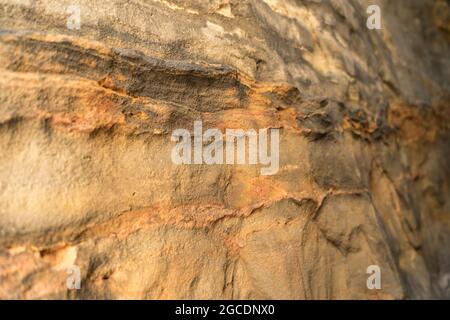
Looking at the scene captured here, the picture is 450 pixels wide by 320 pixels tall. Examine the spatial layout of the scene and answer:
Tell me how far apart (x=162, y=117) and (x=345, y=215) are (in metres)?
0.90

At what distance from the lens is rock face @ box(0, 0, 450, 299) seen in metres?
1.23

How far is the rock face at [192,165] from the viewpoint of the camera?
1.23 meters

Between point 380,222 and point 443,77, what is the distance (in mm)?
1459

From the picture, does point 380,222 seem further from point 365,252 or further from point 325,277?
point 325,277

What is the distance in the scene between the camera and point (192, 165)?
Result: 1.50m

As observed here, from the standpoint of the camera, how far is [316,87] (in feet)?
6.23

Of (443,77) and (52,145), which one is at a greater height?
(443,77)

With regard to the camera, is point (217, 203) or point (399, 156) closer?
point (217, 203)

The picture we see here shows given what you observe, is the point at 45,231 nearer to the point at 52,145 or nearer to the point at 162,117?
the point at 52,145

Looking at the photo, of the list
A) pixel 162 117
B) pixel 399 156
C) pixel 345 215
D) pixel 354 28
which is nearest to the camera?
pixel 162 117

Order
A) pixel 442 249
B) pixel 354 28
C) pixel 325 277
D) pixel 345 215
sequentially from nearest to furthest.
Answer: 1. pixel 325 277
2. pixel 345 215
3. pixel 354 28
4. pixel 442 249
